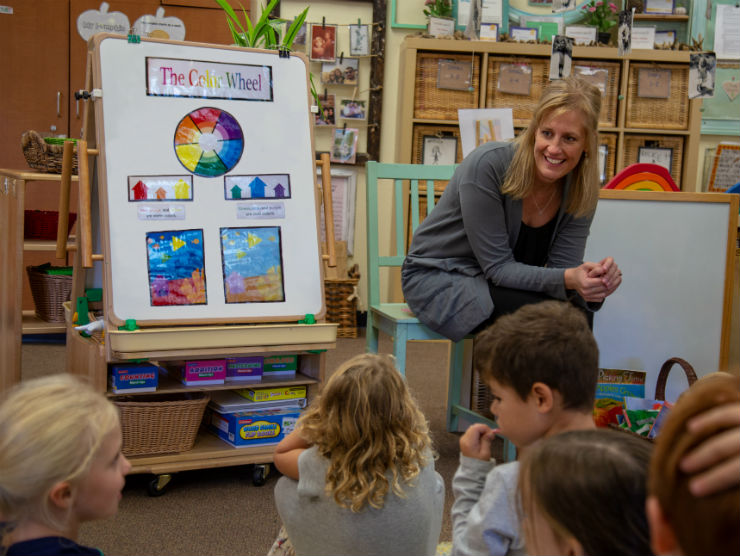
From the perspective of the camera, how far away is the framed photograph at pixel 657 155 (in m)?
4.85

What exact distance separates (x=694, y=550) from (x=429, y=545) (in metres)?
0.89

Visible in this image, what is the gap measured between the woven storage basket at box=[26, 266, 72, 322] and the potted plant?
10.9 ft

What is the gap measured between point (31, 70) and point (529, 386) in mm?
4234

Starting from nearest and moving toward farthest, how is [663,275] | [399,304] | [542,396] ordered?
[542,396], [663,275], [399,304]

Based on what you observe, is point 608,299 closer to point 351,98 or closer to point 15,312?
point 15,312

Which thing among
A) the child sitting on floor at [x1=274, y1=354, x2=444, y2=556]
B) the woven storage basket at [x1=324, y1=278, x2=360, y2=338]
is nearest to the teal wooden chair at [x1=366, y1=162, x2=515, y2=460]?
the child sitting on floor at [x1=274, y1=354, x2=444, y2=556]

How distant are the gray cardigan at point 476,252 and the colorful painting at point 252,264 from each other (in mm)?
389

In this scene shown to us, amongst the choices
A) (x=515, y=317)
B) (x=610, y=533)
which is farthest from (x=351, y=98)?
(x=610, y=533)

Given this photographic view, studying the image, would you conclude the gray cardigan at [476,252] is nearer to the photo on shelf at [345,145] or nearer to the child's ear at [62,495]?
the child's ear at [62,495]

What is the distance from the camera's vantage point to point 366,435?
1.30 meters

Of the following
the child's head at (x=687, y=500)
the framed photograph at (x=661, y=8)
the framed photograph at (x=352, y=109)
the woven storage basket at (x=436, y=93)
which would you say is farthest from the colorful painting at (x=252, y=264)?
the framed photograph at (x=661, y=8)

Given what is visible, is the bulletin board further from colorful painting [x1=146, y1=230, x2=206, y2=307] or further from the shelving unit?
the shelving unit

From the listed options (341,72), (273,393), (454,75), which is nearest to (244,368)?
(273,393)

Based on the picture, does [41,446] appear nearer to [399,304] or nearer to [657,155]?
[399,304]
